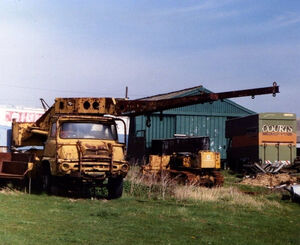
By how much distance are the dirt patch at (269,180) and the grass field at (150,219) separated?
25.7 ft

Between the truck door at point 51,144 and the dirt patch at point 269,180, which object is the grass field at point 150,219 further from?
the dirt patch at point 269,180

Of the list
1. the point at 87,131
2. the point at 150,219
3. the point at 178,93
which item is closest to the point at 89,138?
the point at 87,131

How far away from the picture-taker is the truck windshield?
47.3ft

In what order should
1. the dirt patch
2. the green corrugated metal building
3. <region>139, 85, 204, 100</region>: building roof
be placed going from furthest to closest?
<region>139, 85, 204, 100</region>: building roof
the green corrugated metal building
the dirt patch

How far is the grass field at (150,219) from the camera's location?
856 cm

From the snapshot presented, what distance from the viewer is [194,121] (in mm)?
37688

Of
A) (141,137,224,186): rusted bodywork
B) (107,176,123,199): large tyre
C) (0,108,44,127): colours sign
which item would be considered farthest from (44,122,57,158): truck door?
(0,108,44,127): colours sign

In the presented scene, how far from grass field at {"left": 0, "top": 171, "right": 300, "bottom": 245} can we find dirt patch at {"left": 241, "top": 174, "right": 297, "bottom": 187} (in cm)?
784

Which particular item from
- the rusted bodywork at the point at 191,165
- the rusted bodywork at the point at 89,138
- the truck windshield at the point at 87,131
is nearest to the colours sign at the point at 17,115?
the rusted bodywork at the point at 191,165

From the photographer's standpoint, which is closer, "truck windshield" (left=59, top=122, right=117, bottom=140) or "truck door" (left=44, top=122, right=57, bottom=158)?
"truck door" (left=44, top=122, right=57, bottom=158)

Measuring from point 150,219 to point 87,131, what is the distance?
4710mm

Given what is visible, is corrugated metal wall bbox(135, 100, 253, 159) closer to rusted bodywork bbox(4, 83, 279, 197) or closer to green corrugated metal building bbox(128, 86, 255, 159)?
green corrugated metal building bbox(128, 86, 255, 159)

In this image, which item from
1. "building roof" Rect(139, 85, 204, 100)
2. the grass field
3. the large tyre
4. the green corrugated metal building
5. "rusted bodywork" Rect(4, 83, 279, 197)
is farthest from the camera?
"building roof" Rect(139, 85, 204, 100)

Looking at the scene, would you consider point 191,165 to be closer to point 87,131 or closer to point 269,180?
point 269,180
